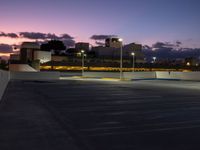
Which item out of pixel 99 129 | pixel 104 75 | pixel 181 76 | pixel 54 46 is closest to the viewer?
pixel 99 129

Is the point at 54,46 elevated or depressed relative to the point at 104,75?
elevated

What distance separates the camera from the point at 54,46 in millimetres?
168625

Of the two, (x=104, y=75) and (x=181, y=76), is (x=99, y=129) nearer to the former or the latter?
(x=181, y=76)

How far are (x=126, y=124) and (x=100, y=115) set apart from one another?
2.35 metres

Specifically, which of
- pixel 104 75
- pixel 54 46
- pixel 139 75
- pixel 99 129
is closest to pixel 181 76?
pixel 139 75

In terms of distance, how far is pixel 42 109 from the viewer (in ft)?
51.7

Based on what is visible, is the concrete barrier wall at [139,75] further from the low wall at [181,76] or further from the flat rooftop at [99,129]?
the flat rooftop at [99,129]

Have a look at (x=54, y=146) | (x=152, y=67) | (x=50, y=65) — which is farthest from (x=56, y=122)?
(x=152, y=67)

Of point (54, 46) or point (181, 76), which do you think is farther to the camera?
point (54, 46)

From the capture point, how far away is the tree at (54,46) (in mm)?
167250

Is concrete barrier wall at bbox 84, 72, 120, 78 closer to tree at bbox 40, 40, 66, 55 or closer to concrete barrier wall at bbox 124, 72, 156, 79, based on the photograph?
concrete barrier wall at bbox 124, 72, 156, 79

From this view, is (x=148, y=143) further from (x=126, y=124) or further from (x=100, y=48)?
(x=100, y=48)

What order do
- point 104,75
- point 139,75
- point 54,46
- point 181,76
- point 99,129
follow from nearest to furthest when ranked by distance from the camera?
1. point 99,129
2. point 181,76
3. point 139,75
4. point 104,75
5. point 54,46

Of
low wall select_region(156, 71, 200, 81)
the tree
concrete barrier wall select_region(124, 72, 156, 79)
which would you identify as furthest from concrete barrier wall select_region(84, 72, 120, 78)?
the tree
